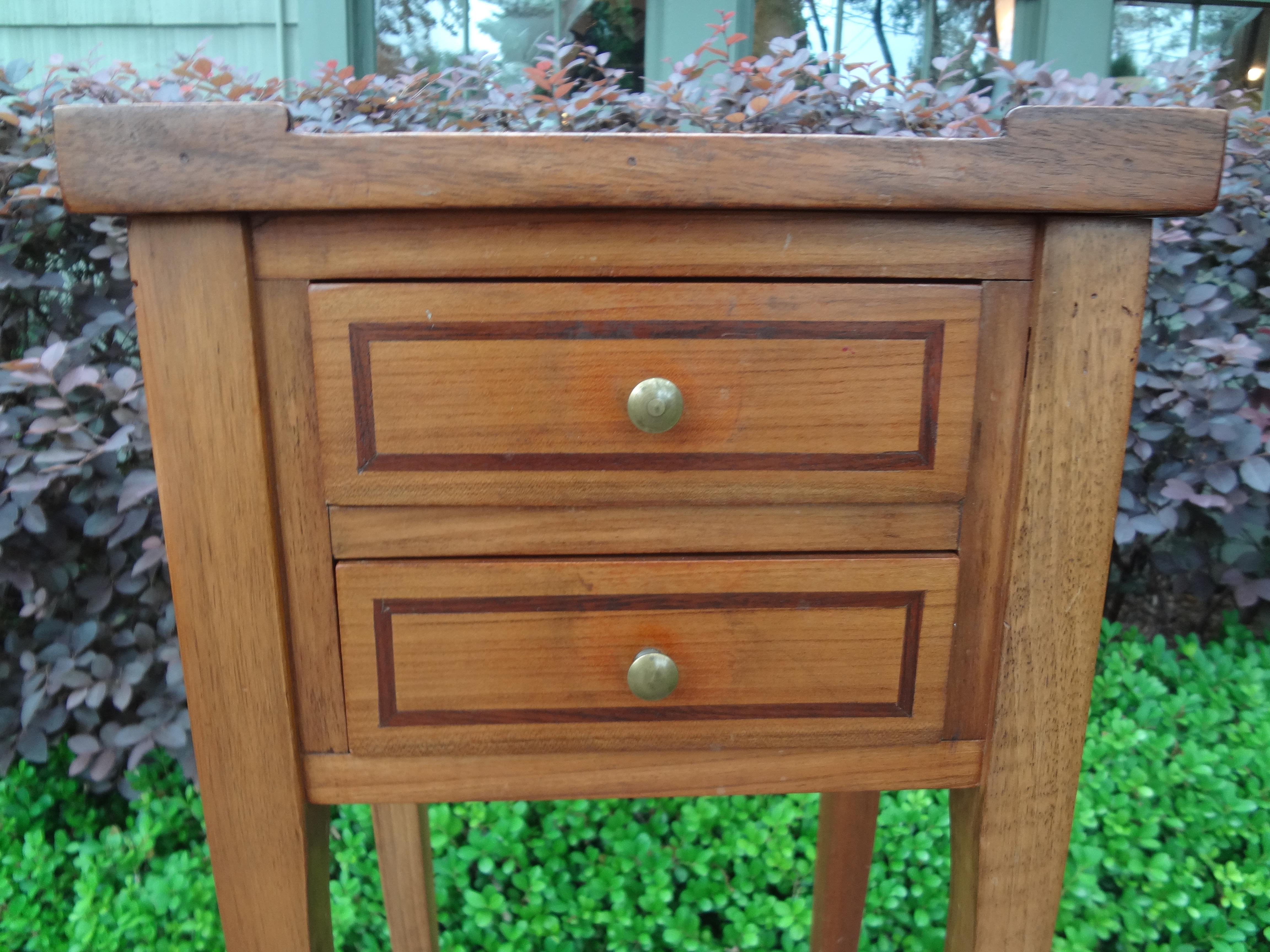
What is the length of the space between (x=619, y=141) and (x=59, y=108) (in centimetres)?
30

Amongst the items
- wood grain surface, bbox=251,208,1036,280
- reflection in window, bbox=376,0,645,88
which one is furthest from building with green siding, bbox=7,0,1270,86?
wood grain surface, bbox=251,208,1036,280

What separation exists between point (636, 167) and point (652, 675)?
312mm

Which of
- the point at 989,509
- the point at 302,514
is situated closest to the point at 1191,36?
the point at 989,509

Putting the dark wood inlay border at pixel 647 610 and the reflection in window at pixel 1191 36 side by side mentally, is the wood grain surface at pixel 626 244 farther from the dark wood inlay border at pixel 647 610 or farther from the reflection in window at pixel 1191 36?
the reflection in window at pixel 1191 36

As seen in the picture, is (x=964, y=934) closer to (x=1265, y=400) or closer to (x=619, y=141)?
(x=619, y=141)

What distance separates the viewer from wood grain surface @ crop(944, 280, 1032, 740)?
497 mm

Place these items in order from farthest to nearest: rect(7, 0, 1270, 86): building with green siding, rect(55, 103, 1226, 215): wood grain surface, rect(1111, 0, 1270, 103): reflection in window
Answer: rect(1111, 0, 1270, 103): reflection in window < rect(7, 0, 1270, 86): building with green siding < rect(55, 103, 1226, 215): wood grain surface

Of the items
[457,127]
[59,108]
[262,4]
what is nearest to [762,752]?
[59,108]

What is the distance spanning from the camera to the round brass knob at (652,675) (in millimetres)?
519

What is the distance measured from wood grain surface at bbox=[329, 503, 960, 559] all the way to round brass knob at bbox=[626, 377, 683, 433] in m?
0.06

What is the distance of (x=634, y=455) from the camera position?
0.50 metres

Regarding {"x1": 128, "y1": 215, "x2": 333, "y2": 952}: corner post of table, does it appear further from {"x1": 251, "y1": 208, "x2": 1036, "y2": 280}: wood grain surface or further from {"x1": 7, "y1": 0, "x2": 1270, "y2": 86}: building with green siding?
{"x1": 7, "y1": 0, "x2": 1270, "y2": 86}: building with green siding

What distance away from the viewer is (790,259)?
48cm

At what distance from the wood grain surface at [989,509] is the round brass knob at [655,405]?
19cm
